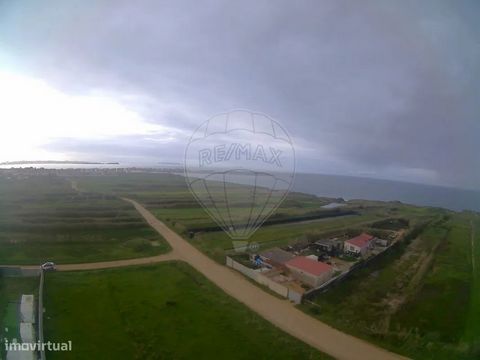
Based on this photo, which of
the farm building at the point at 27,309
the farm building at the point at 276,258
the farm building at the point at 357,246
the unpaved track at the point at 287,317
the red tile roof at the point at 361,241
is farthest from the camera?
the red tile roof at the point at 361,241

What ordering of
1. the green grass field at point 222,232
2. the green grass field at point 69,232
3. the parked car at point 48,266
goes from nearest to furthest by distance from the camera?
the parked car at point 48,266 < the green grass field at point 69,232 < the green grass field at point 222,232

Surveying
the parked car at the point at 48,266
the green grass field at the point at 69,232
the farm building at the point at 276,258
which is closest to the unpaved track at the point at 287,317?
the farm building at the point at 276,258

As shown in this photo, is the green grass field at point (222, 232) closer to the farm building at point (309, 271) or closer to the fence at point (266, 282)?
the fence at point (266, 282)

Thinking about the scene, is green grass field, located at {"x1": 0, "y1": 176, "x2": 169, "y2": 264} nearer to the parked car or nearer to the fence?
the parked car

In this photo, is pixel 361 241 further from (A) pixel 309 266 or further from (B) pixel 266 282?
(B) pixel 266 282

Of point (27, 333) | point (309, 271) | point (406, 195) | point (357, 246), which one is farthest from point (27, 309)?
point (406, 195)

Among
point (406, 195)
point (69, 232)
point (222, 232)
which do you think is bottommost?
point (222, 232)

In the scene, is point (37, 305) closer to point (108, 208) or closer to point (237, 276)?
point (237, 276)

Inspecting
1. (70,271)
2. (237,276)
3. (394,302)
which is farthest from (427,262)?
(70,271)
